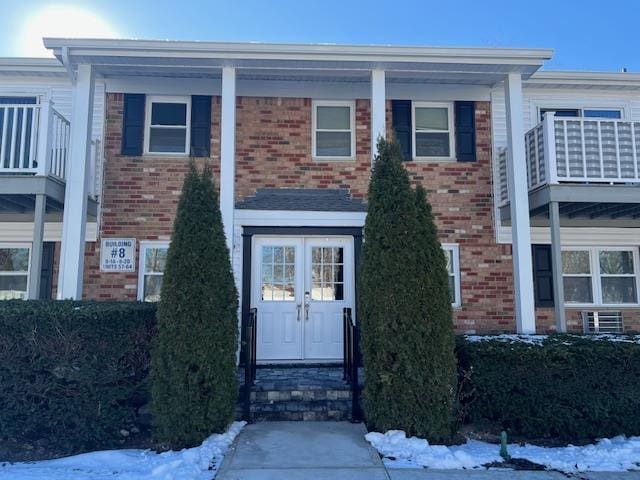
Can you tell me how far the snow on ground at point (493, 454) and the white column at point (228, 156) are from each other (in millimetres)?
3291

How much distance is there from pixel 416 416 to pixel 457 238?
399 centimetres

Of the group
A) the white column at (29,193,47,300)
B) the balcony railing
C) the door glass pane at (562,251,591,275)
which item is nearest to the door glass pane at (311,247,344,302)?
the balcony railing

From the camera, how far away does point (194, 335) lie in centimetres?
520

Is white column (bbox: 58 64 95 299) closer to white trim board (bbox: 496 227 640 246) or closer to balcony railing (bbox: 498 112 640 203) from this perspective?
balcony railing (bbox: 498 112 640 203)

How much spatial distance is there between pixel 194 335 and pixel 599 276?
731cm

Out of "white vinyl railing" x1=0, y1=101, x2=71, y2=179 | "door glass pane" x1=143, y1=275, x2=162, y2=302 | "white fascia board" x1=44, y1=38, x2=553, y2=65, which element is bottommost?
"door glass pane" x1=143, y1=275, x2=162, y2=302

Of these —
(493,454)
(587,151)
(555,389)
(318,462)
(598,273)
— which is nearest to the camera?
(318,462)

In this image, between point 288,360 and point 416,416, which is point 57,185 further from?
point 416,416

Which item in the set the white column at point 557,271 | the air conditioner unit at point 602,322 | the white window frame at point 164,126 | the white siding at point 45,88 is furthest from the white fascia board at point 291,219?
the air conditioner unit at point 602,322

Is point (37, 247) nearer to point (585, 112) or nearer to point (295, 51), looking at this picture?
point (295, 51)

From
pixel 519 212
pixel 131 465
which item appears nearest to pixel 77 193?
pixel 131 465

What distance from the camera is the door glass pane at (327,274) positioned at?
8211mm

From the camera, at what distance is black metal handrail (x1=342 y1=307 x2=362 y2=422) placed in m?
6.06

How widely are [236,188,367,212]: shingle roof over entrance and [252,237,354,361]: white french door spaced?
0.51 meters
